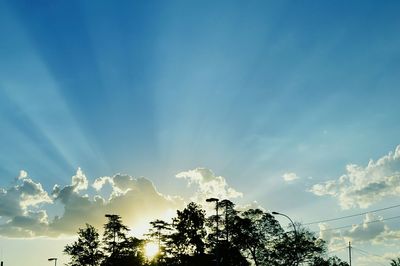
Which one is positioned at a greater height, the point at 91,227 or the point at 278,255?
the point at 91,227

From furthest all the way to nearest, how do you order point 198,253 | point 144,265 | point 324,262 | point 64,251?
point 64,251, point 324,262, point 144,265, point 198,253

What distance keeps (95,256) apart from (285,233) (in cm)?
4246

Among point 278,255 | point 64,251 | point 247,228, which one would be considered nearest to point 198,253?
point 247,228

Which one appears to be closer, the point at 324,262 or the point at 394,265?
the point at 394,265

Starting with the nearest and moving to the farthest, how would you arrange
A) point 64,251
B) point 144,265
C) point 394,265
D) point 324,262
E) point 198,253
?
point 394,265 → point 198,253 → point 144,265 → point 324,262 → point 64,251

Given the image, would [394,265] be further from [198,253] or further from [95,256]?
[95,256]

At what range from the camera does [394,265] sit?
60188 mm

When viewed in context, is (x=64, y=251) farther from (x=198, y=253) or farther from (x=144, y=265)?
(x=198, y=253)

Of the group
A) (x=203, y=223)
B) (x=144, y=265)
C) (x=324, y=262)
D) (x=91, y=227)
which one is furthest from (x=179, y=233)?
(x=324, y=262)

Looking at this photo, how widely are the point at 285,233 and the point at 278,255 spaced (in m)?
4.66

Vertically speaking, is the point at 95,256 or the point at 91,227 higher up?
the point at 91,227

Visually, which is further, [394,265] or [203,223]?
[203,223]

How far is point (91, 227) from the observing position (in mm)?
94875

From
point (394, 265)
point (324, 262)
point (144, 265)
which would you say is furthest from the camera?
point (324, 262)
